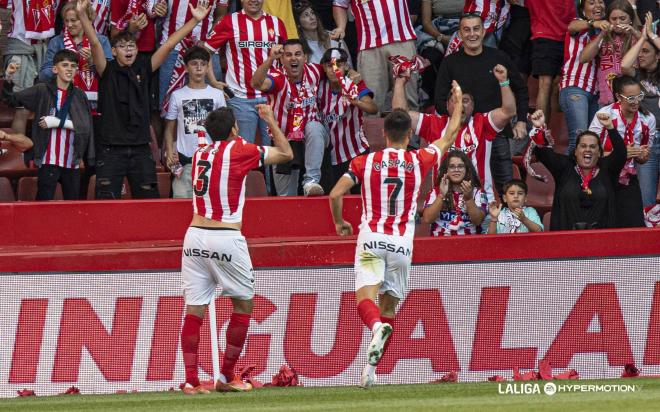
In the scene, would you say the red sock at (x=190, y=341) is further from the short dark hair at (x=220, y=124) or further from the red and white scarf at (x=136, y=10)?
the red and white scarf at (x=136, y=10)

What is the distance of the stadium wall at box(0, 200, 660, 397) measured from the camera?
1158 cm

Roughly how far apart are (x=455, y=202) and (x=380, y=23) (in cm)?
313

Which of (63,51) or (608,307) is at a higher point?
(63,51)

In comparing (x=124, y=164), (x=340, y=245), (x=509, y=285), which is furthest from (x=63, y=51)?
(x=509, y=285)

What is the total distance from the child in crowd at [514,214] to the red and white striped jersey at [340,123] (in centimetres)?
198

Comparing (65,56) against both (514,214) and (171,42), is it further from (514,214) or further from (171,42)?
(514,214)

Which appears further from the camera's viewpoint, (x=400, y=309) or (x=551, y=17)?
(x=551, y=17)

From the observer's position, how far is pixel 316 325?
38.8ft

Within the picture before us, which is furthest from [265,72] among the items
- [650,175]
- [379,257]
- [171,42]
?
[650,175]

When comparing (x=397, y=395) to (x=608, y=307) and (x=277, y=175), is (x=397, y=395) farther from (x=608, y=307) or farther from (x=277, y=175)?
(x=277, y=175)

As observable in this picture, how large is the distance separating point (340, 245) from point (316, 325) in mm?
701

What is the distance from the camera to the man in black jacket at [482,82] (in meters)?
13.7

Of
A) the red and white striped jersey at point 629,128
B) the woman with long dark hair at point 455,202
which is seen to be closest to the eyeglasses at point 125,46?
the woman with long dark hair at point 455,202

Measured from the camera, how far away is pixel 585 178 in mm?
12906
